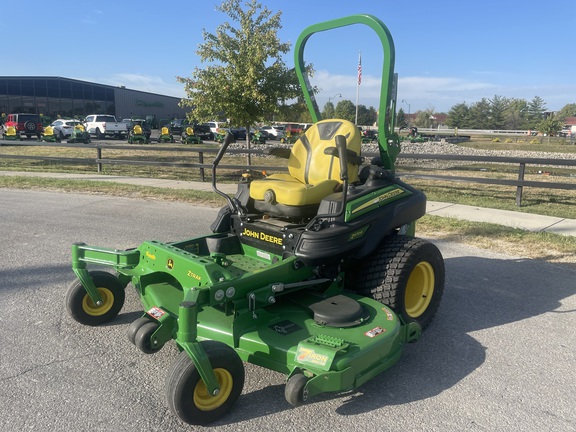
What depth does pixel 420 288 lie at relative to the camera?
3885mm

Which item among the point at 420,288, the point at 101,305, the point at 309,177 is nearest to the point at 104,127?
the point at 309,177

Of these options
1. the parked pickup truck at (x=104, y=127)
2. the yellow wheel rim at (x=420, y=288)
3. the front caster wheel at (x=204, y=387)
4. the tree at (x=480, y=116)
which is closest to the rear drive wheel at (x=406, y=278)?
the yellow wheel rim at (x=420, y=288)

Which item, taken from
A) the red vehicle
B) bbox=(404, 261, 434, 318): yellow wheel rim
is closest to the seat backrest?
bbox=(404, 261, 434, 318): yellow wheel rim

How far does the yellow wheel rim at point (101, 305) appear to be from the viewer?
3.68m

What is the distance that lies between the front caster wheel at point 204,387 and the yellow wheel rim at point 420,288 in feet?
5.67

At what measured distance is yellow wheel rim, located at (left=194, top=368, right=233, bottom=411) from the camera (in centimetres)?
253

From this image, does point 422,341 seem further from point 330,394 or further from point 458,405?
point 330,394

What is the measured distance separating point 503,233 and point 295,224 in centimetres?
443

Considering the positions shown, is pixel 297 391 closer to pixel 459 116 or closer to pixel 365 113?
pixel 365 113

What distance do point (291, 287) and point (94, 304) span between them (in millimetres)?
1588

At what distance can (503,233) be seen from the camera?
22.8ft

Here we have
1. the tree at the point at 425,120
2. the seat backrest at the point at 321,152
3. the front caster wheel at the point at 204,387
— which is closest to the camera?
the front caster wheel at the point at 204,387

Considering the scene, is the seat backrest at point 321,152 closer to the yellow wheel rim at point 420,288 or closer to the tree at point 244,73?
the yellow wheel rim at point 420,288

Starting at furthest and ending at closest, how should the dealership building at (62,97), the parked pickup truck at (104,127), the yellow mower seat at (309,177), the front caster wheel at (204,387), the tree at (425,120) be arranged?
1. the tree at (425,120)
2. the dealership building at (62,97)
3. the parked pickup truck at (104,127)
4. the yellow mower seat at (309,177)
5. the front caster wheel at (204,387)
